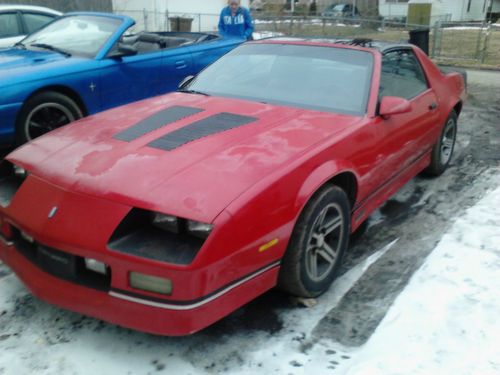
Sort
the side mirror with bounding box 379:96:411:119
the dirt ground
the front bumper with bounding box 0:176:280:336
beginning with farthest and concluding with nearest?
the side mirror with bounding box 379:96:411:119, the dirt ground, the front bumper with bounding box 0:176:280:336

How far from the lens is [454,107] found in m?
5.27

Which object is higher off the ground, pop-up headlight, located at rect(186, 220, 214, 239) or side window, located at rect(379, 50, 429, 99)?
side window, located at rect(379, 50, 429, 99)

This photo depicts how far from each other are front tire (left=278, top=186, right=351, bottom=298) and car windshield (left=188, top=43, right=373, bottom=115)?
0.81 metres

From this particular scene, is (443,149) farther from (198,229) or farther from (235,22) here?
(235,22)

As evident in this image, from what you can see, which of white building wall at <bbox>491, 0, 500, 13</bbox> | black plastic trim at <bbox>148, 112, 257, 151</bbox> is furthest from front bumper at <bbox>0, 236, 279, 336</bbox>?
white building wall at <bbox>491, 0, 500, 13</bbox>

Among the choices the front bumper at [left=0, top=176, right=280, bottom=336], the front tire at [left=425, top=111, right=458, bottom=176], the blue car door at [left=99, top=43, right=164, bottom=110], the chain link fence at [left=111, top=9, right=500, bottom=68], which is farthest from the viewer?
the chain link fence at [left=111, top=9, right=500, bottom=68]

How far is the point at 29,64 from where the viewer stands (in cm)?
505

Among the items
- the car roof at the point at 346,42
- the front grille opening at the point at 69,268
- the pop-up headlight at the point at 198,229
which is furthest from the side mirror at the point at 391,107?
the front grille opening at the point at 69,268

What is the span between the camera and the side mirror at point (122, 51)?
5.54 meters

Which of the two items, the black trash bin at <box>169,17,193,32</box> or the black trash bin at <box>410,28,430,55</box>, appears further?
the black trash bin at <box>169,17,193,32</box>

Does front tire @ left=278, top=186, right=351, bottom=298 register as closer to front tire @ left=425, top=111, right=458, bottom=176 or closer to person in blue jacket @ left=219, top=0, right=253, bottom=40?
front tire @ left=425, top=111, right=458, bottom=176

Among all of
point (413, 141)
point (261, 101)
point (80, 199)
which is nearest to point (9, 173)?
point (80, 199)

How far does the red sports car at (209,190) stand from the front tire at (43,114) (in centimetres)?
150

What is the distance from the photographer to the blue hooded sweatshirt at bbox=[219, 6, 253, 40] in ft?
26.4
